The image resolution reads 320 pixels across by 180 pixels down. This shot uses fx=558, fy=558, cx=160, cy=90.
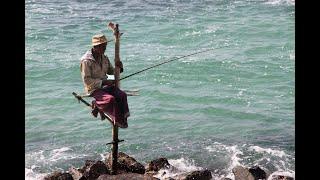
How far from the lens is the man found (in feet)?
27.6

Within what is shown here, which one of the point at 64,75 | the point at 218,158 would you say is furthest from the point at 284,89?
the point at 64,75

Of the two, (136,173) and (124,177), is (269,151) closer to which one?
(136,173)

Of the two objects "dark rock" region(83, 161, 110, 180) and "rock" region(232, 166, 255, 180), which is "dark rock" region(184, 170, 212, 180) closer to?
"rock" region(232, 166, 255, 180)

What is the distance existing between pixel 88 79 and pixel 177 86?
1073cm

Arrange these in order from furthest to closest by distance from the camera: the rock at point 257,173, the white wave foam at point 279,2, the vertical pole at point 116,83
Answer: the white wave foam at point 279,2
the rock at point 257,173
the vertical pole at point 116,83

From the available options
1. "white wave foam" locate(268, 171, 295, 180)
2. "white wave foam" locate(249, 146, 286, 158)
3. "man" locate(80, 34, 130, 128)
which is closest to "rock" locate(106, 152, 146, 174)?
"man" locate(80, 34, 130, 128)

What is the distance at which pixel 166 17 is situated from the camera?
29.4 metres

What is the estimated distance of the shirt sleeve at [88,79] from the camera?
27.6 ft

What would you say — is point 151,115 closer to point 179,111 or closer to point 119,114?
point 179,111

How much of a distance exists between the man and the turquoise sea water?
160 inches

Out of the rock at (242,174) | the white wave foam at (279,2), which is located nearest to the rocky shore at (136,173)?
the rock at (242,174)

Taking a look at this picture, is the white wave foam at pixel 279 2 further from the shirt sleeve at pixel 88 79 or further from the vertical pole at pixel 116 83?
the shirt sleeve at pixel 88 79

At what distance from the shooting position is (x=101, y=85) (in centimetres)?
859
